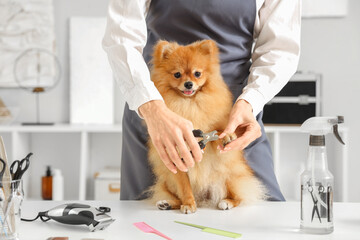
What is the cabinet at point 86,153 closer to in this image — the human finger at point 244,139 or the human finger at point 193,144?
the human finger at point 244,139

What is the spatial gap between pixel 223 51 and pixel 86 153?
1.74 m

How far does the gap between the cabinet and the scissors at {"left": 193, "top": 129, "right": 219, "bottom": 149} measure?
1683 millimetres

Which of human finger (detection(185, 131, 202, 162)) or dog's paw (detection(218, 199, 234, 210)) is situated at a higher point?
human finger (detection(185, 131, 202, 162))

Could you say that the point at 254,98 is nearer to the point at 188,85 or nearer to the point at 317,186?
the point at 188,85

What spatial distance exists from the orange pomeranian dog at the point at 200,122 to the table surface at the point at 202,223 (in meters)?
0.04

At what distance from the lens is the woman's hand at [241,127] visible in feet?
3.52

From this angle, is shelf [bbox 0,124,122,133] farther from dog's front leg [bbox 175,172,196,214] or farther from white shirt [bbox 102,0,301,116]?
dog's front leg [bbox 175,172,196,214]

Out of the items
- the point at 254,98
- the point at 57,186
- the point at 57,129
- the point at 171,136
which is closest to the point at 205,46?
the point at 254,98

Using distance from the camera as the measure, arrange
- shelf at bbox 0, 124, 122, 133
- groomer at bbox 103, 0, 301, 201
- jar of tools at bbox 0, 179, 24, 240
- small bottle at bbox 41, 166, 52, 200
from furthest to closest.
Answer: small bottle at bbox 41, 166, 52, 200 → shelf at bbox 0, 124, 122, 133 → groomer at bbox 103, 0, 301, 201 → jar of tools at bbox 0, 179, 24, 240

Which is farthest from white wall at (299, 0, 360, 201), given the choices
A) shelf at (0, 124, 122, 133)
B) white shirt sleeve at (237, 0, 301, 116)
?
white shirt sleeve at (237, 0, 301, 116)

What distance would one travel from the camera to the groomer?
1122mm

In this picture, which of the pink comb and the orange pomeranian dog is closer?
the pink comb

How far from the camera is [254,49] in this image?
4.36ft

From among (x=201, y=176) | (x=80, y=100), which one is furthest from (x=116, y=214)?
(x=80, y=100)
